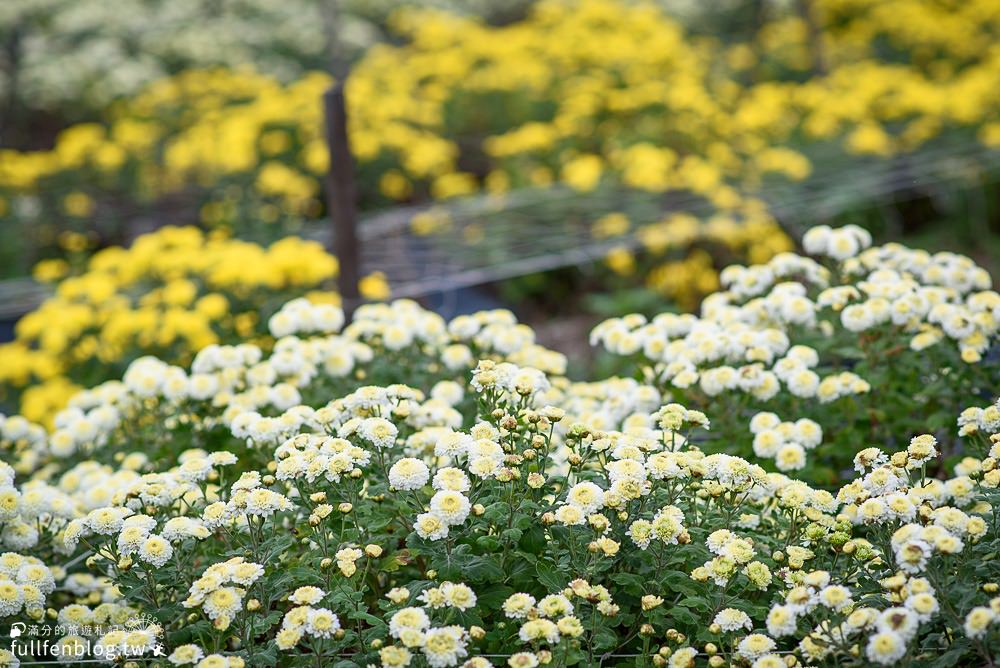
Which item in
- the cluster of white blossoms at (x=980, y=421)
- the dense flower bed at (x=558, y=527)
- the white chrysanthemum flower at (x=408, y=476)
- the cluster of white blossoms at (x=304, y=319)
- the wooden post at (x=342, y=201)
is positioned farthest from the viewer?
the wooden post at (x=342, y=201)

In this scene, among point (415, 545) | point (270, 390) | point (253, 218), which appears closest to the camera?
point (415, 545)

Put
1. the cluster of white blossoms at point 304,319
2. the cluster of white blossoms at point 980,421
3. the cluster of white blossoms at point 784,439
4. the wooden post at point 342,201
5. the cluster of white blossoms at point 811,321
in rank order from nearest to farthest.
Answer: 1. the cluster of white blossoms at point 980,421
2. the cluster of white blossoms at point 784,439
3. the cluster of white blossoms at point 811,321
4. the cluster of white blossoms at point 304,319
5. the wooden post at point 342,201

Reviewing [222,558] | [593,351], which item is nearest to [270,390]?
[222,558]

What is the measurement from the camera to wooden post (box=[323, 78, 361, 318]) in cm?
374

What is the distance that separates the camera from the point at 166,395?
2.53 metres

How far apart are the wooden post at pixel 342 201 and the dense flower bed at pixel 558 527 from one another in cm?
125

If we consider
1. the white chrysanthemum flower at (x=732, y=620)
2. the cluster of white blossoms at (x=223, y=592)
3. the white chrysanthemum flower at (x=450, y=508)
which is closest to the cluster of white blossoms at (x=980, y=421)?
the white chrysanthemum flower at (x=732, y=620)

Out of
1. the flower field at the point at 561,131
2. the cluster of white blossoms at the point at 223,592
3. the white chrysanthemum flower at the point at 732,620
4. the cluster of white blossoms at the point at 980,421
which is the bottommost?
the flower field at the point at 561,131

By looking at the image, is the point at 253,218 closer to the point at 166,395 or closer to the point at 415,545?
→ the point at 166,395

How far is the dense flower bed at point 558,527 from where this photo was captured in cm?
158

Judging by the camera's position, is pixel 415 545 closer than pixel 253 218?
Yes

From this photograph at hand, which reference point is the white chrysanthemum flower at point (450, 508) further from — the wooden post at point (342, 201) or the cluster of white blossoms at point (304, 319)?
the wooden post at point (342, 201)

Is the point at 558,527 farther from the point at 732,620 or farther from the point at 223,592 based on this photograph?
the point at 223,592

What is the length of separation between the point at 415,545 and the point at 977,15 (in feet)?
24.3
